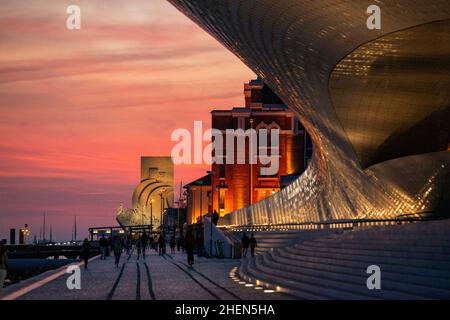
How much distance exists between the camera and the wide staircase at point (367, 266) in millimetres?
14523

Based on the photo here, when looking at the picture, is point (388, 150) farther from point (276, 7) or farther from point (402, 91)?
point (276, 7)

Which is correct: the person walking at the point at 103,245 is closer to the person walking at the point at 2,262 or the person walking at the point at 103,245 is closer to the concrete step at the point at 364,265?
the concrete step at the point at 364,265

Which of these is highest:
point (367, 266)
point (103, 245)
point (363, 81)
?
point (363, 81)

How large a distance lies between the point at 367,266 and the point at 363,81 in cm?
1386

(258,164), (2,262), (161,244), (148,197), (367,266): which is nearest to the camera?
(2,262)

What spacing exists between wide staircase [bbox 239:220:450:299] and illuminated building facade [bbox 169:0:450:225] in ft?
19.2

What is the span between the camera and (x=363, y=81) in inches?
1192

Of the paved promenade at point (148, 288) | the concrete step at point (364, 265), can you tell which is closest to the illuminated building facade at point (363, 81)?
the concrete step at point (364, 265)

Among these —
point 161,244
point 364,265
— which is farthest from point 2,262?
point 161,244

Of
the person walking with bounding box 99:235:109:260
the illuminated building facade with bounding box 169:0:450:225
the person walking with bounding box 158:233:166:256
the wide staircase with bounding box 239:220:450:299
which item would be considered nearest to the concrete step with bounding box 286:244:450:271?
the wide staircase with bounding box 239:220:450:299

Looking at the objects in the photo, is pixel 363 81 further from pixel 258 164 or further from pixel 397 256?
pixel 258 164

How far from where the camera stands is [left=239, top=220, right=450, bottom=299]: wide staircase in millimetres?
14523
